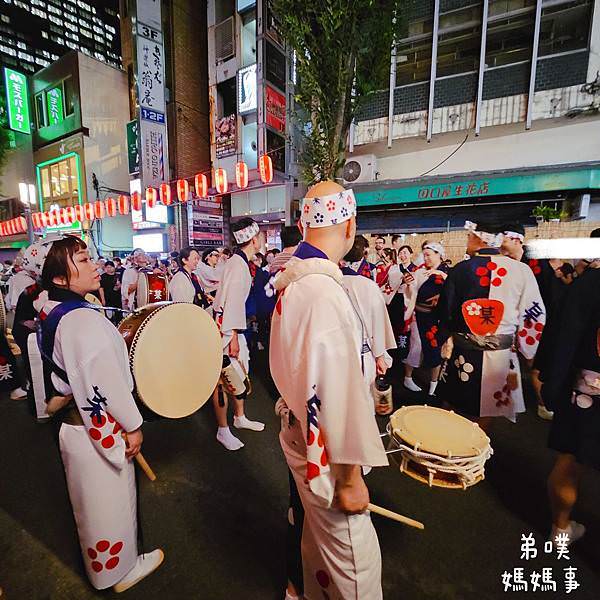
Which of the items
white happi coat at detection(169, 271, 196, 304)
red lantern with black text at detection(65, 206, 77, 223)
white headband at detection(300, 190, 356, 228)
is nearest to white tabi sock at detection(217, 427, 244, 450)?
white happi coat at detection(169, 271, 196, 304)

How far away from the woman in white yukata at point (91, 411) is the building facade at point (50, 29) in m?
30.9

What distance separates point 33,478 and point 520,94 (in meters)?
12.8

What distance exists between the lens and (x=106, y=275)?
28.8 ft

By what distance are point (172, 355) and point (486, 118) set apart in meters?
11.1

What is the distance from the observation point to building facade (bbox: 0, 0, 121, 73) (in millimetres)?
25906

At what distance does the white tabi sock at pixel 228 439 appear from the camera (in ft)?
10.5

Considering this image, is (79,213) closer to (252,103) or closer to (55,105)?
(55,105)

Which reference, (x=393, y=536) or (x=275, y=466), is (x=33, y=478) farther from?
(x=393, y=536)

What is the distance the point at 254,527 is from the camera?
227 centimetres

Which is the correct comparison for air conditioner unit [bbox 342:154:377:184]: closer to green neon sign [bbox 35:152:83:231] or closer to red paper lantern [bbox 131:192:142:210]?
red paper lantern [bbox 131:192:142:210]

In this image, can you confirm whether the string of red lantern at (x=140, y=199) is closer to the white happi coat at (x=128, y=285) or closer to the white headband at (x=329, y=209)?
the white happi coat at (x=128, y=285)

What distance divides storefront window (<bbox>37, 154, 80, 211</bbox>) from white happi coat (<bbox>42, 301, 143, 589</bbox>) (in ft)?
66.8

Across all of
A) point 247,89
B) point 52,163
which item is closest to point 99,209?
point 52,163

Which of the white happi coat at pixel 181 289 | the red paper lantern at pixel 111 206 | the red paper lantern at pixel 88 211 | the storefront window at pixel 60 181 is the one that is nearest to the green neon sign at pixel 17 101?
the storefront window at pixel 60 181
